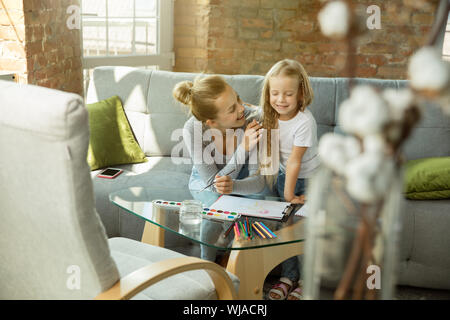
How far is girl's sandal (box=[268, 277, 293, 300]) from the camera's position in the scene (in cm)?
208

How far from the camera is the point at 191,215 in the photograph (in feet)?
5.82

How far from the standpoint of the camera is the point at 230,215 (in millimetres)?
1778

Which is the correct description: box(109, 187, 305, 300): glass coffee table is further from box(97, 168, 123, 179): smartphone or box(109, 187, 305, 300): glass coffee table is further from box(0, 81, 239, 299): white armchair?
box(97, 168, 123, 179): smartphone

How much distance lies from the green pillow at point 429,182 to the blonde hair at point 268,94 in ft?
2.00

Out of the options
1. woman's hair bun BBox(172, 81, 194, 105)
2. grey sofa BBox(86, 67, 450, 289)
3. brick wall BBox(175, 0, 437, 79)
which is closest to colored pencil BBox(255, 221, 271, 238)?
grey sofa BBox(86, 67, 450, 289)

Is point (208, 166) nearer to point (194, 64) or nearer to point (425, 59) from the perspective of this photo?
point (425, 59)

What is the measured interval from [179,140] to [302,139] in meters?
0.91

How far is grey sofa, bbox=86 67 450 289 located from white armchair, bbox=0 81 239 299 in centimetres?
107

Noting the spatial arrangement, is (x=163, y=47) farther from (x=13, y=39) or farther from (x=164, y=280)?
(x=164, y=280)

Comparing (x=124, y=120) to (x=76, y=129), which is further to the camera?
(x=124, y=120)

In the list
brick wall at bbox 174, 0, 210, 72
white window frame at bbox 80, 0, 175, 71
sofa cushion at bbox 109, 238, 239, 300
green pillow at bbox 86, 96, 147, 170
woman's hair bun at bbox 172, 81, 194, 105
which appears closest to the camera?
sofa cushion at bbox 109, 238, 239, 300

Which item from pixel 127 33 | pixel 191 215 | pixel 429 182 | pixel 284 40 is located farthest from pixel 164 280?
pixel 284 40
